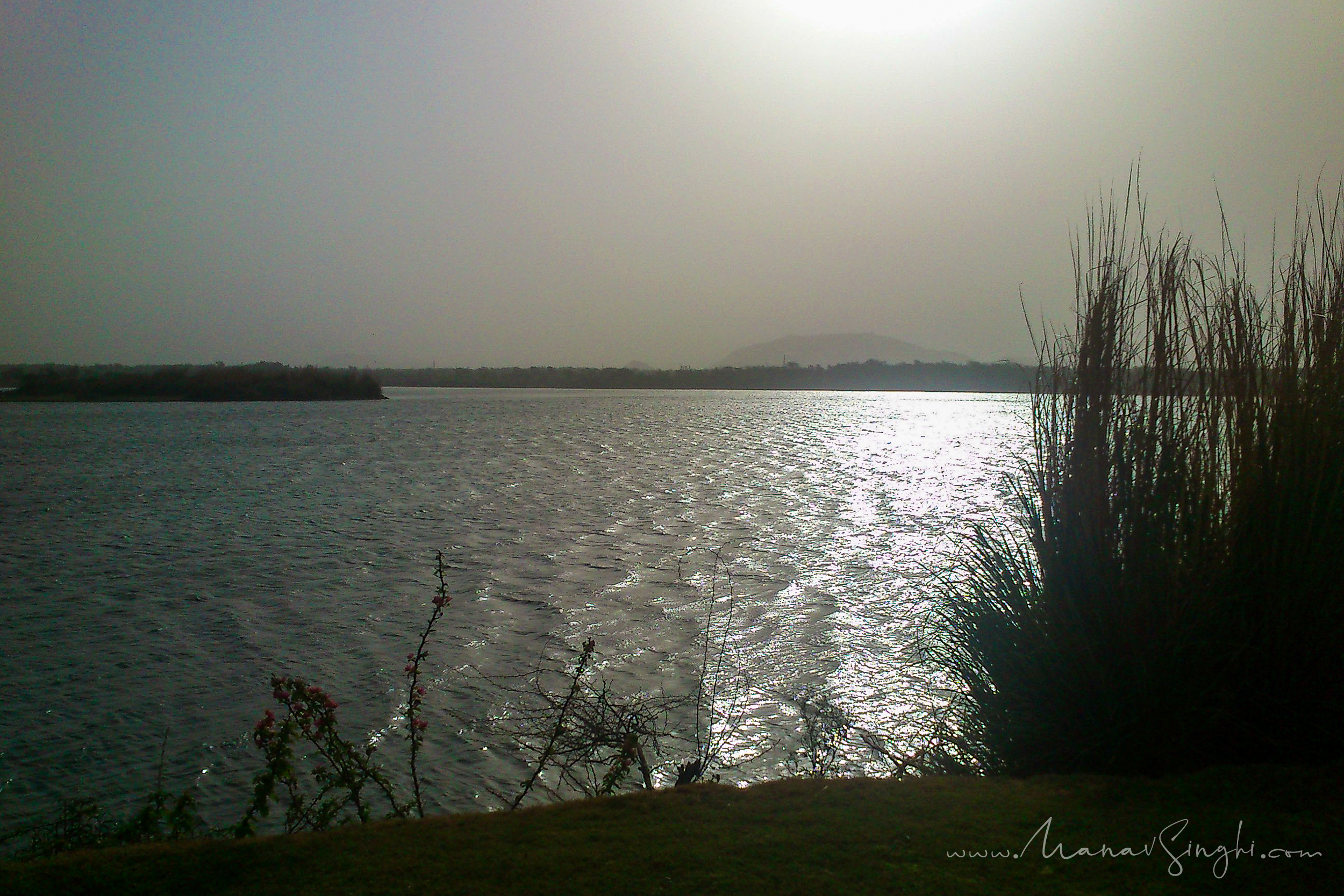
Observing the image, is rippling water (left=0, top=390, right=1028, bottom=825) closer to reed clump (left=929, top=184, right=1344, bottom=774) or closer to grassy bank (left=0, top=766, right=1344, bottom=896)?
reed clump (left=929, top=184, right=1344, bottom=774)

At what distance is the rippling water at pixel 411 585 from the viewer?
19.3 ft

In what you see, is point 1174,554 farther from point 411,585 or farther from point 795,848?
point 411,585

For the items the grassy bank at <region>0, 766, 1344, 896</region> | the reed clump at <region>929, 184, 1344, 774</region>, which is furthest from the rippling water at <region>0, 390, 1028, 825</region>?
the grassy bank at <region>0, 766, 1344, 896</region>

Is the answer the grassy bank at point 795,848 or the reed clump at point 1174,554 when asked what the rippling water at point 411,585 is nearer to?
the reed clump at point 1174,554

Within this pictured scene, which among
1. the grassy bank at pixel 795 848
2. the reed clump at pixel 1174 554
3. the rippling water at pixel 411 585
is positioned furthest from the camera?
the rippling water at pixel 411 585

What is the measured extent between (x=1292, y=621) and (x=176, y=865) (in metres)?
4.34

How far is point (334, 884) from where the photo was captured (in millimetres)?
2334

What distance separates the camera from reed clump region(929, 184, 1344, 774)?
3777 mm

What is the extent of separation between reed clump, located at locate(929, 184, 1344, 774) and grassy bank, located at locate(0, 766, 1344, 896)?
2.47 ft

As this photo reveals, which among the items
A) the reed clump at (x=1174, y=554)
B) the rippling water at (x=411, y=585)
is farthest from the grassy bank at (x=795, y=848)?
the rippling water at (x=411, y=585)

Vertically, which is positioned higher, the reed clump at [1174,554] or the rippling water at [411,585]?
the reed clump at [1174,554]

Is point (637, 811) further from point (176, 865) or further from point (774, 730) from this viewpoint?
point (774, 730)

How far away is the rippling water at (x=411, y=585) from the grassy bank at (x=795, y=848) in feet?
7.41

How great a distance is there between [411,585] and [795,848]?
8.11 meters
